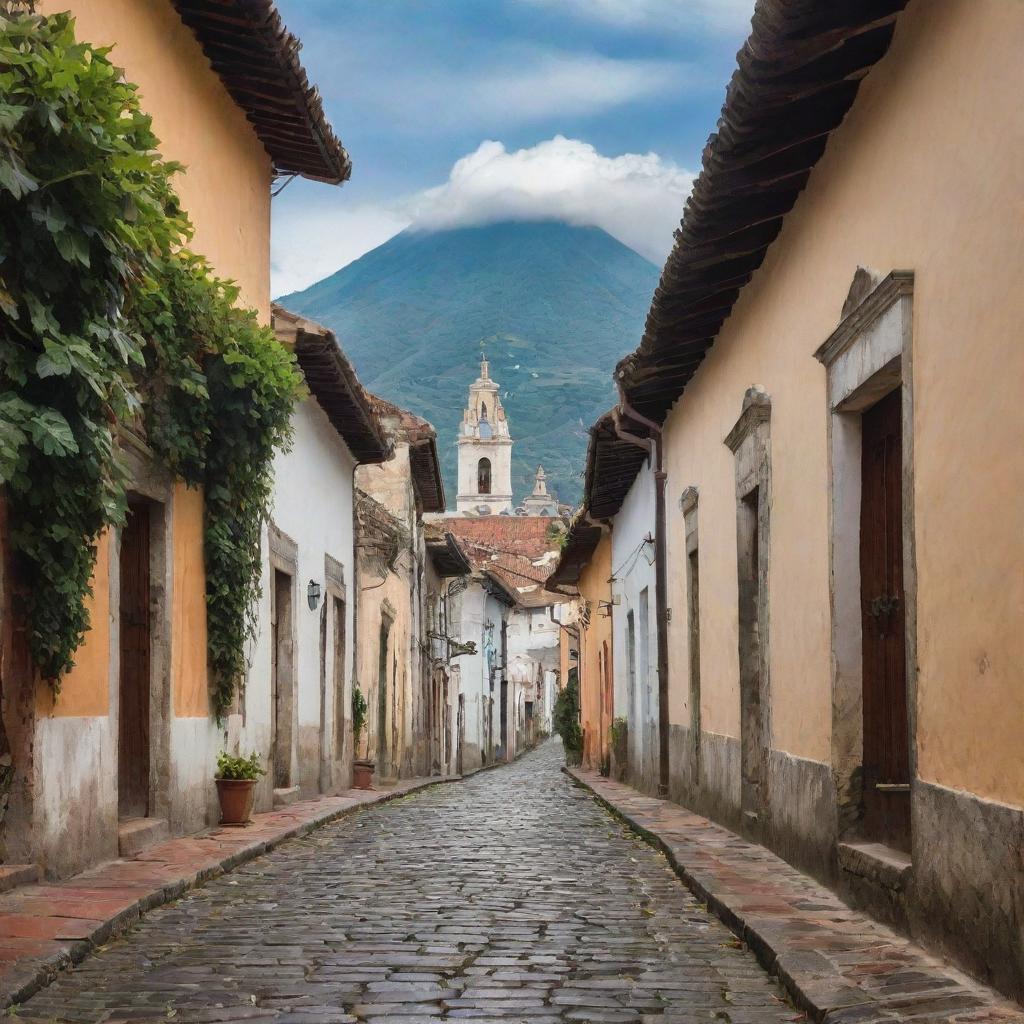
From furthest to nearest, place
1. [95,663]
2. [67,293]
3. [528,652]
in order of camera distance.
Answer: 1. [528,652]
2. [95,663]
3. [67,293]

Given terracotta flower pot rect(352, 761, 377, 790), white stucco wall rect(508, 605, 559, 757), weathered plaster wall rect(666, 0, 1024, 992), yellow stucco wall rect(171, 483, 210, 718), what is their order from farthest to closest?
white stucco wall rect(508, 605, 559, 757) < terracotta flower pot rect(352, 761, 377, 790) < yellow stucco wall rect(171, 483, 210, 718) < weathered plaster wall rect(666, 0, 1024, 992)

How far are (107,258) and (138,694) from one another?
15.5ft

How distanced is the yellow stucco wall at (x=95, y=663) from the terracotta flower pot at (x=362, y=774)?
12038 mm

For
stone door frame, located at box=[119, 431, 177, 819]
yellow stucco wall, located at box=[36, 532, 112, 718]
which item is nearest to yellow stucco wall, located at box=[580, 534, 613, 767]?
stone door frame, located at box=[119, 431, 177, 819]

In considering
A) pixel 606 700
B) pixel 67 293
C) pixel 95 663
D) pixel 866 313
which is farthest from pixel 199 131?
pixel 606 700

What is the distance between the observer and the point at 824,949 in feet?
20.2

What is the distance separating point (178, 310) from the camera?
10.4 meters

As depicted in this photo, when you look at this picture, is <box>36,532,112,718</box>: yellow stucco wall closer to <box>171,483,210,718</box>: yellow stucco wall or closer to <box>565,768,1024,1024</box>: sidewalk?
<box>171,483,210,718</box>: yellow stucco wall

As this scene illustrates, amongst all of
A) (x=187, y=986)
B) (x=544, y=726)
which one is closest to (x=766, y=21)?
(x=187, y=986)

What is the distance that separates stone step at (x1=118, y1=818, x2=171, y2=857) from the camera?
982cm

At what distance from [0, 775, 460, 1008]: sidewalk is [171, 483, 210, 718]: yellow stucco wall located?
102cm

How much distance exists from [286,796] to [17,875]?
831 cm

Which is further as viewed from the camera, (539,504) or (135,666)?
(539,504)

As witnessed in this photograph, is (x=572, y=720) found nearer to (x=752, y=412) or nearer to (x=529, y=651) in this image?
(x=752, y=412)
